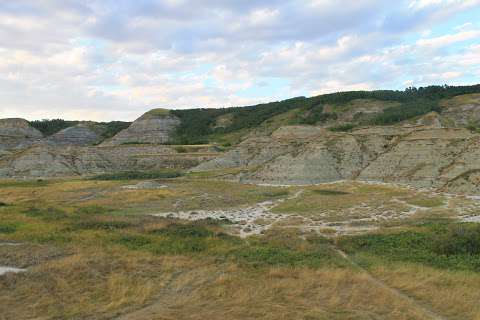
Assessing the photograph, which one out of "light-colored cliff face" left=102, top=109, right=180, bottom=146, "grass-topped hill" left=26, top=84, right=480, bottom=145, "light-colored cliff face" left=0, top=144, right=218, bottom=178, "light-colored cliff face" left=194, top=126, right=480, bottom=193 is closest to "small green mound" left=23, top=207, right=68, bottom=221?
"light-colored cliff face" left=194, top=126, right=480, bottom=193

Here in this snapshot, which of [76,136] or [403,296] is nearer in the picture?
[403,296]

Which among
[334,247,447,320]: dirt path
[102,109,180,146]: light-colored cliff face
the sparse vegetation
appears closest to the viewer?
[334,247,447,320]: dirt path

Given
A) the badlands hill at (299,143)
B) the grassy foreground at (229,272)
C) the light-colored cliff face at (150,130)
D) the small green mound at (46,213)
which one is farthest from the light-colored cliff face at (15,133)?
the grassy foreground at (229,272)

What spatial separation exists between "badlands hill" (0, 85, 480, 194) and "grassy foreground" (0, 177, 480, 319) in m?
27.0

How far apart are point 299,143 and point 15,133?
106 metres

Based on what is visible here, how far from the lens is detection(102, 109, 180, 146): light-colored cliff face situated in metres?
141

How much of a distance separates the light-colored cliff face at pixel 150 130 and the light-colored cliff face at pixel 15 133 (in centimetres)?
2604

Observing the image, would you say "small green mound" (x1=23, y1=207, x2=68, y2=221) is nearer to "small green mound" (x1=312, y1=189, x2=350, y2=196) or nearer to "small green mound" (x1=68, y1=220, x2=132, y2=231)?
"small green mound" (x1=68, y1=220, x2=132, y2=231)

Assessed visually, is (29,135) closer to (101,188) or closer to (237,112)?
Answer: (237,112)

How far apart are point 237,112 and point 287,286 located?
16330cm

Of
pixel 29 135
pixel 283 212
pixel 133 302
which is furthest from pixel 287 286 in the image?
pixel 29 135

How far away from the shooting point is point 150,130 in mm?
152000

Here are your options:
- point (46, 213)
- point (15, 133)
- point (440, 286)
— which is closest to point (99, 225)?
point (46, 213)

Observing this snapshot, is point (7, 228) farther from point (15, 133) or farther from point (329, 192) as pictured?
point (15, 133)
